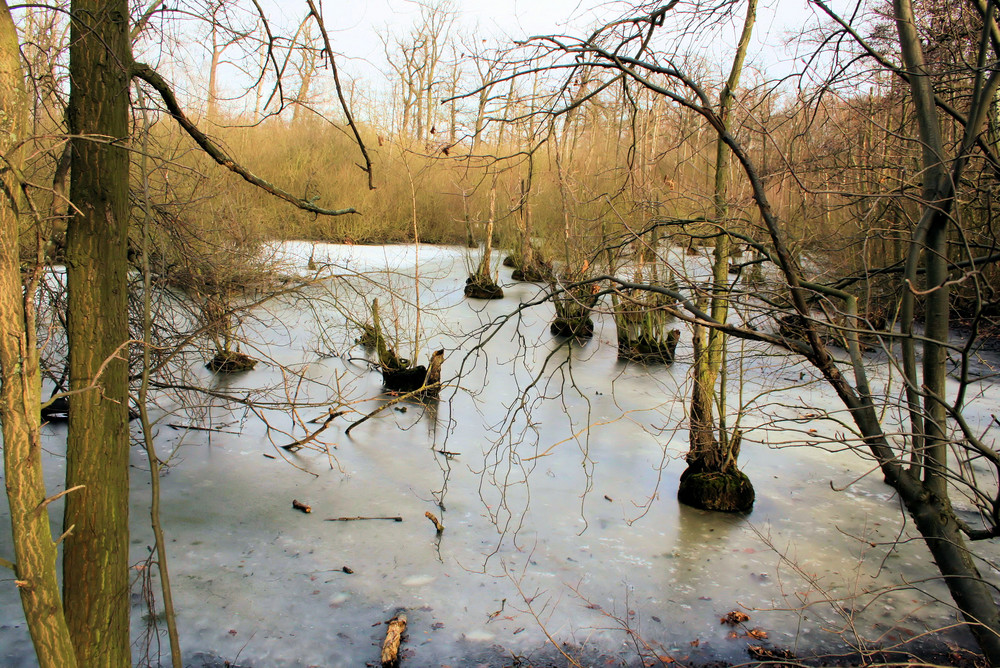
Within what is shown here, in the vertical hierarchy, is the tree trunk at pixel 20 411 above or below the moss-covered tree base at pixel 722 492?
above

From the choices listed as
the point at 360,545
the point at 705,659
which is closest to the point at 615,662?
the point at 705,659

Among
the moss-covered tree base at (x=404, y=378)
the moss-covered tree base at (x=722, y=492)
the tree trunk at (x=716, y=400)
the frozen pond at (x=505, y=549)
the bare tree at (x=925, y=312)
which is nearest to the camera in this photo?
the bare tree at (x=925, y=312)

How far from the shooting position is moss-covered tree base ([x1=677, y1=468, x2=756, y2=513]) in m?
6.82

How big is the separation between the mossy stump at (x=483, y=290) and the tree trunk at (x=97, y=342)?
44.1 ft

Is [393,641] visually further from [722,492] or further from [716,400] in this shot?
[722,492]

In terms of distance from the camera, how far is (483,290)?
55.4 ft

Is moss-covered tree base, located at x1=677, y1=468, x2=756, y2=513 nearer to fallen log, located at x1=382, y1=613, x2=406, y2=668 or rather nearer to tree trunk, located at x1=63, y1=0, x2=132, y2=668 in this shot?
fallen log, located at x1=382, y1=613, x2=406, y2=668

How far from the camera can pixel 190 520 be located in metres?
6.29

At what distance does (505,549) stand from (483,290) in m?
11.3

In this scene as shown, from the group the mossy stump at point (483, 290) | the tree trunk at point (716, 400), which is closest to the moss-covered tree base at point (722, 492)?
the tree trunk at point (716, 400)

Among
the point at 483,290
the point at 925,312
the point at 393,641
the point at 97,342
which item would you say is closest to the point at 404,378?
the point at 393,641

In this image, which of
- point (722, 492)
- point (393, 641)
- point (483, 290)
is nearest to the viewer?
point (393, 641)

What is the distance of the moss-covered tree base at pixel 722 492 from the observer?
6816 mm

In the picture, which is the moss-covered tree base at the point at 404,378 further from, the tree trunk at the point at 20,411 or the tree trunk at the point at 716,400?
the tree trunk at the point at 20,411
